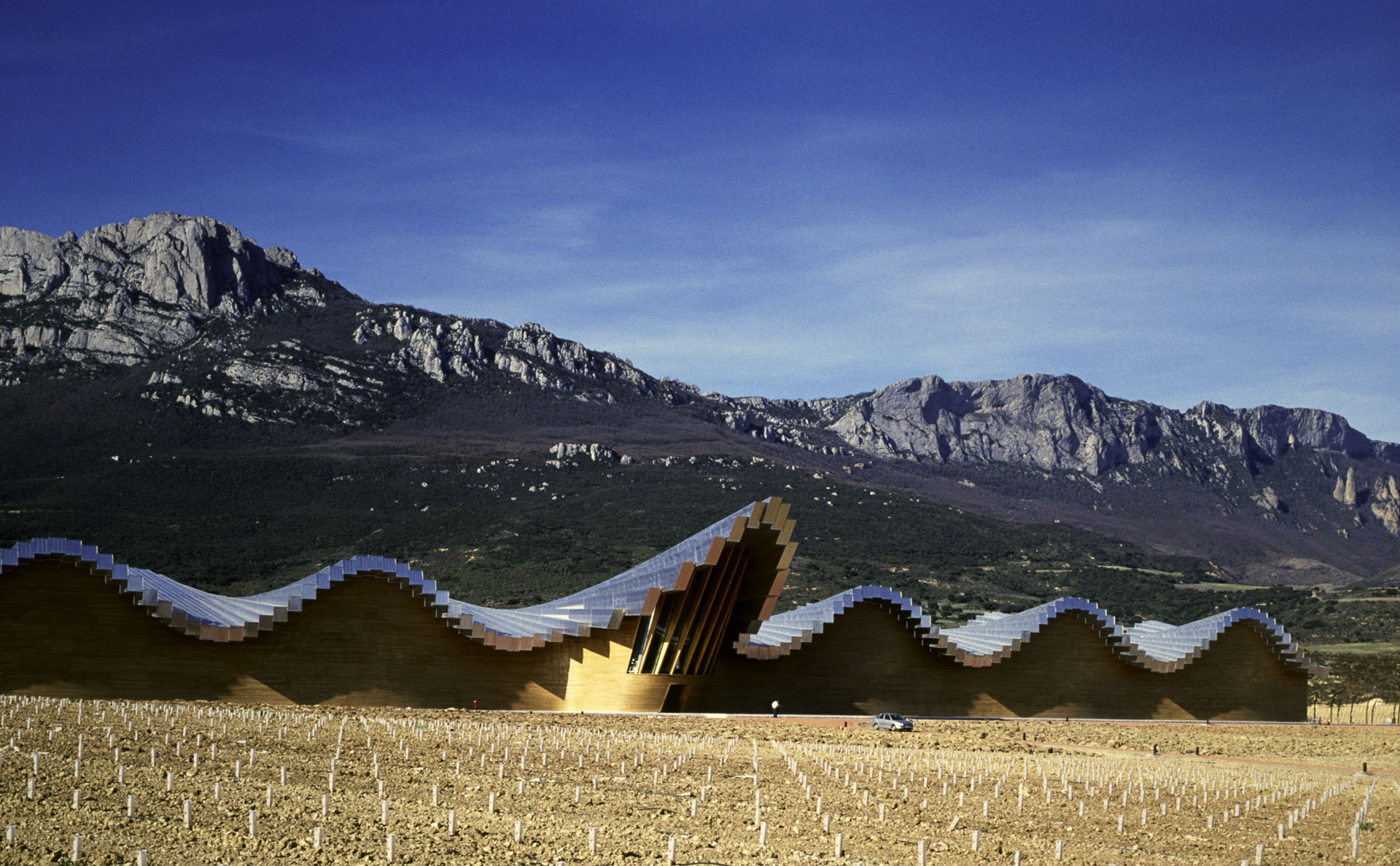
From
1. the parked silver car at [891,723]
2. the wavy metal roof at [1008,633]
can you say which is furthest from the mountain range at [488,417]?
the parked silver car at [891,723]

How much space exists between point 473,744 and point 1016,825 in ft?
41.4

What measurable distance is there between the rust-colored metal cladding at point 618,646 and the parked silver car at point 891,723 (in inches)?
181

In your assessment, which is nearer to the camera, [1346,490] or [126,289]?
[126,289]

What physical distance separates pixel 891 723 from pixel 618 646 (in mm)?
8693

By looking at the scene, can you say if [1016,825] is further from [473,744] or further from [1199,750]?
[1199,750]

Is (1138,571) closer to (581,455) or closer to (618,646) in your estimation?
(581,455)

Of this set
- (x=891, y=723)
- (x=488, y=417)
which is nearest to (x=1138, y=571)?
(x=488, y=417)

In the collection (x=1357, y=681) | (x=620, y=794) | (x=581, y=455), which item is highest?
(x=581, y=455)

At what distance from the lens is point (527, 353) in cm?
14025

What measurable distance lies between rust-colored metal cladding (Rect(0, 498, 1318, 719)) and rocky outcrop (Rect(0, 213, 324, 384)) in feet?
294

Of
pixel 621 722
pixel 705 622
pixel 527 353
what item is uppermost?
pixel 527 353

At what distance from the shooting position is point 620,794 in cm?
2219

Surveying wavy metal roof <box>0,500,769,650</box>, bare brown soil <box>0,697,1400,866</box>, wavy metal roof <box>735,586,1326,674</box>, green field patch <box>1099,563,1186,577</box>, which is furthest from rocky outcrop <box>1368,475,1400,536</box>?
wavy metal roof <box>0,500,769,650</box>

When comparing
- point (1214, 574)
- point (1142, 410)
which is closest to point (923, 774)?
point (1214, 574)
